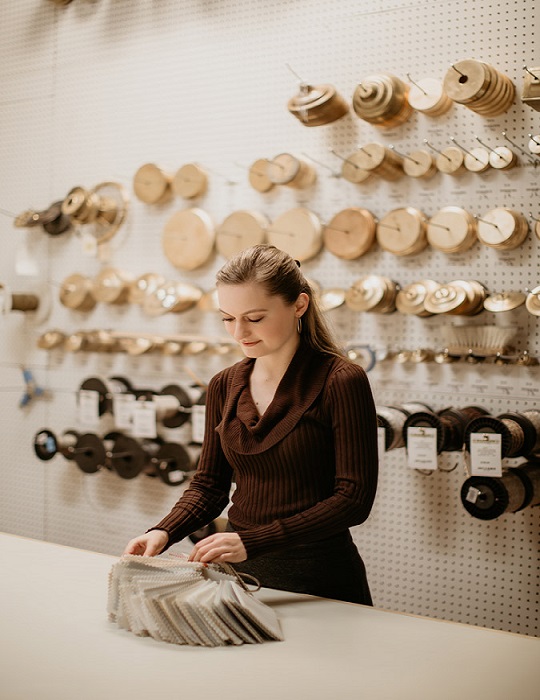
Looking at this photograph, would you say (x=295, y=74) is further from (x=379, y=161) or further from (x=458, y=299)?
(x=458, y=299)

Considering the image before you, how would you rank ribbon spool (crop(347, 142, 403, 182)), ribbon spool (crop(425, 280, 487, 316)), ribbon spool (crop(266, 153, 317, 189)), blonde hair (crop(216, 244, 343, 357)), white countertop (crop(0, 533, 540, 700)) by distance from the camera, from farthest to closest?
1. ribbon spool (crop(266, 153, 317, 189))
2. ribbon spool (crop(347, 142, 403, 182))
3. ribbon spool (crop(425, 280, 487, 316))
4. blonde hair (crop(216, 244, 343, 357))
5. white countertop (crop(0, 533, 540, 700))

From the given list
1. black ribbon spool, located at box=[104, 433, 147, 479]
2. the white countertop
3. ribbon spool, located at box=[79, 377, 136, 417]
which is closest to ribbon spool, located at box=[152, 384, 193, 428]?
black ribbon spool, located at box=[104, 433, 147, 479]

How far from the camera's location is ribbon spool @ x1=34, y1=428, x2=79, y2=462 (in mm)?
4180

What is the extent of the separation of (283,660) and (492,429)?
5.05 feet

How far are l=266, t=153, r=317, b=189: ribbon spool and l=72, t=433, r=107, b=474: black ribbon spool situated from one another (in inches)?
63.4

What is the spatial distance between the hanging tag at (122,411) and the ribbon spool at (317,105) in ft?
5.28

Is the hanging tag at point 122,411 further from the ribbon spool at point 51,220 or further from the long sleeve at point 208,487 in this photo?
the long sleeve at point 208,487

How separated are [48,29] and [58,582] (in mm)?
3624

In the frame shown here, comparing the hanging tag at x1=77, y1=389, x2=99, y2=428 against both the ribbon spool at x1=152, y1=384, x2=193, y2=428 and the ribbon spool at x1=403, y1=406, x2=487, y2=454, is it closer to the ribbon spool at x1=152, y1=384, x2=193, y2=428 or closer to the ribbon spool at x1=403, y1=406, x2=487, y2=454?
the ribbon spool at x1=152, y1=384, x2=193, y2=428

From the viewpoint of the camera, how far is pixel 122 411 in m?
4.07

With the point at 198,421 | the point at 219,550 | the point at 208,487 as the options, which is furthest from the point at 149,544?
the point at 198,421

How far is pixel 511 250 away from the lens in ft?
10.0

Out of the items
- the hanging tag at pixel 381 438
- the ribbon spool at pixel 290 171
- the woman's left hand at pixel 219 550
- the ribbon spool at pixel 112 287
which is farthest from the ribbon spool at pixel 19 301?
the woman's left hand at pixel 219 550

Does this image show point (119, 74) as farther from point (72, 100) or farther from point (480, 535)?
point (480, 535)
